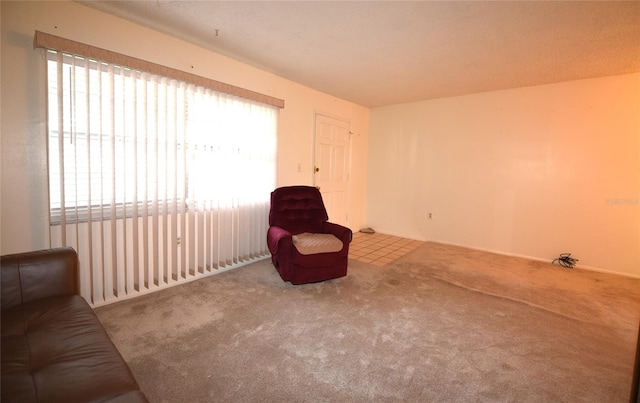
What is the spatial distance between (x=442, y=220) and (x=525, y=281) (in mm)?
1780

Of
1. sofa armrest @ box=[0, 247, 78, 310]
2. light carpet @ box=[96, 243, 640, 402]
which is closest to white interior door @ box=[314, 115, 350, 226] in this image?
light carpet @ box=[96, 243, 640, 402]

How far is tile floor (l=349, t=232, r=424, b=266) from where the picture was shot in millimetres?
4086

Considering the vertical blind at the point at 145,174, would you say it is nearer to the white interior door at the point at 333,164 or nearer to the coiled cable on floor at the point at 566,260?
the white interior door at the point at 333,164

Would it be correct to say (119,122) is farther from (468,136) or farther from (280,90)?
(468,136)

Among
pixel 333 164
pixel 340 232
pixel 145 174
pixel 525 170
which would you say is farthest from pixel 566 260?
pixel 145 174

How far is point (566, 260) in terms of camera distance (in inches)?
155

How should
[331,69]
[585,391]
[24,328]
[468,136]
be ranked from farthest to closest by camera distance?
1. [468,136]
2. [331,69]
3. [585,391]
4. [24,328]

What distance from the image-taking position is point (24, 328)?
4.48ft

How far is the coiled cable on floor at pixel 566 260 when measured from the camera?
392 cm

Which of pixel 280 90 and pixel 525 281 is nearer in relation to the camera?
pixel 525 281

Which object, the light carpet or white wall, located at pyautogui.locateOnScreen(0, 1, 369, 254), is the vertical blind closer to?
white wall, located at pyautogui.locateOnScreen(0, 1, 369, 254)

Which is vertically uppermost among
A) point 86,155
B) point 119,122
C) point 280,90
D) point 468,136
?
point 280,90

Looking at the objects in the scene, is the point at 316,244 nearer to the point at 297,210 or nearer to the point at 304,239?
the point at 304,239

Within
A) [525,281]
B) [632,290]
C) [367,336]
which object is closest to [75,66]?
[367,336]
